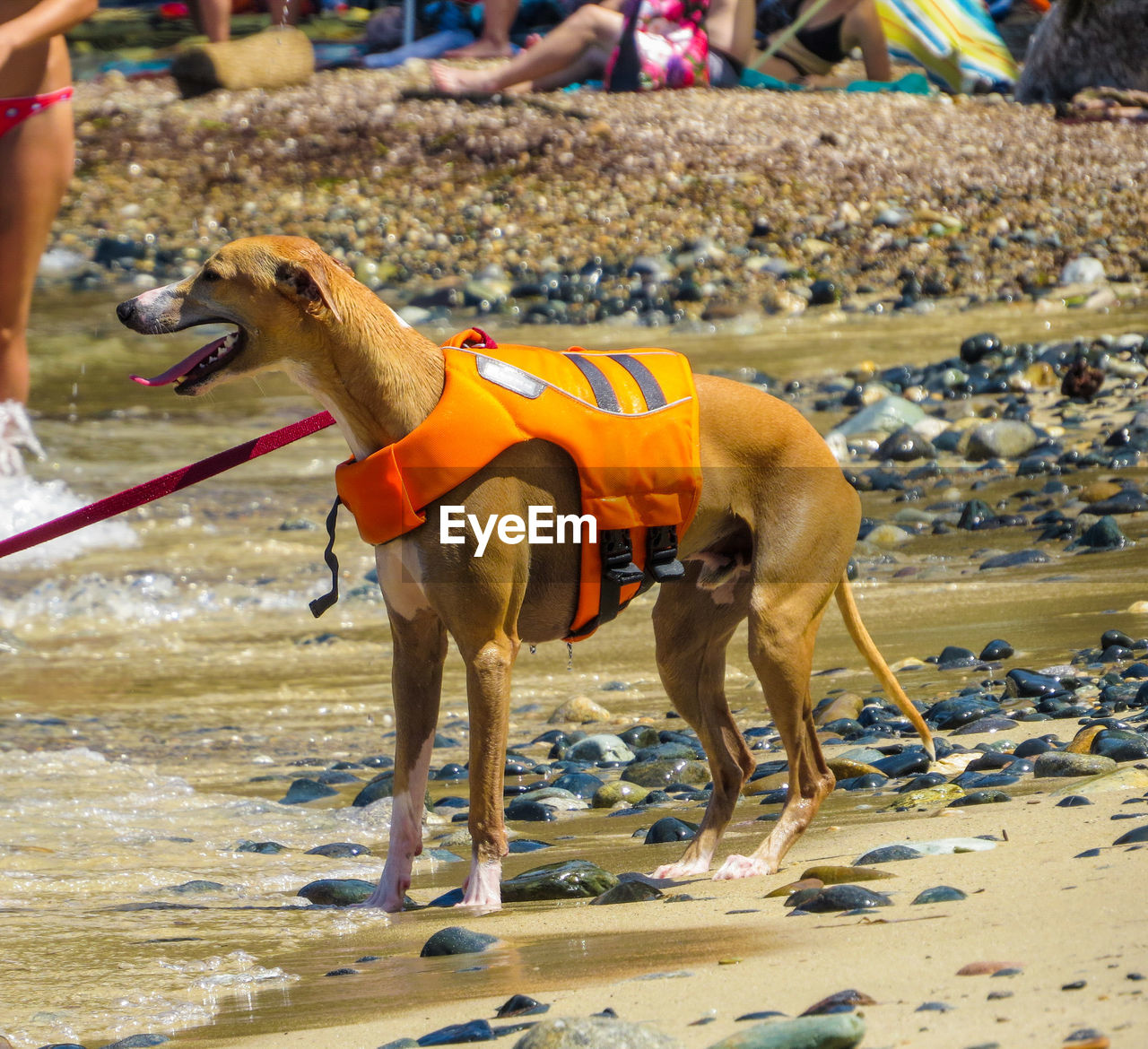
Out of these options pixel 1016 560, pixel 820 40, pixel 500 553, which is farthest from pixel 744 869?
pixel 820 40

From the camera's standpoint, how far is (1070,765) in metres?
4.29

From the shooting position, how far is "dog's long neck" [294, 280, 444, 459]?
13.3ft

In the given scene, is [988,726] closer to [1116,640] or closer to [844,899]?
[1116,640]

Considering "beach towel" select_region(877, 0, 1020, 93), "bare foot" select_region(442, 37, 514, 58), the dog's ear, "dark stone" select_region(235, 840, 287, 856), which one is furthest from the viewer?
"beach towel" select_region(877, 0, 1020, 93)

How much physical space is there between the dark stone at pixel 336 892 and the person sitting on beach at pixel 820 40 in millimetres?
16464

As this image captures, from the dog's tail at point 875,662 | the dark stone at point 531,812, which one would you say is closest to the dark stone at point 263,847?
the dark stone at point 531,812

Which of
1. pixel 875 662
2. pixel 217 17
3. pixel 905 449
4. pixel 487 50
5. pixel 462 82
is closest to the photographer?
pixel 875 662

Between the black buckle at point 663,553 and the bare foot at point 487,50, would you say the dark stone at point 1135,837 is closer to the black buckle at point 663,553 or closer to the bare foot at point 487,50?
the black buckle at point 663,553

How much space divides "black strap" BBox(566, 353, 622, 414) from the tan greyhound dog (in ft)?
0.61

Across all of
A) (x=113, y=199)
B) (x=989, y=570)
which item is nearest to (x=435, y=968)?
(x=989, y=570)

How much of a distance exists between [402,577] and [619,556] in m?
0.58

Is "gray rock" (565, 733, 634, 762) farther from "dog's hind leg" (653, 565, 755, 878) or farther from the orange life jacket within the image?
the orange life jacket

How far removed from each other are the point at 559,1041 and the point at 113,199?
1710cm

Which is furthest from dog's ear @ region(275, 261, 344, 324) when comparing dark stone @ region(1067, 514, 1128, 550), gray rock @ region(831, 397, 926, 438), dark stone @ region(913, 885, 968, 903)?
gray rock @ region(831, 397, 926, 438)
